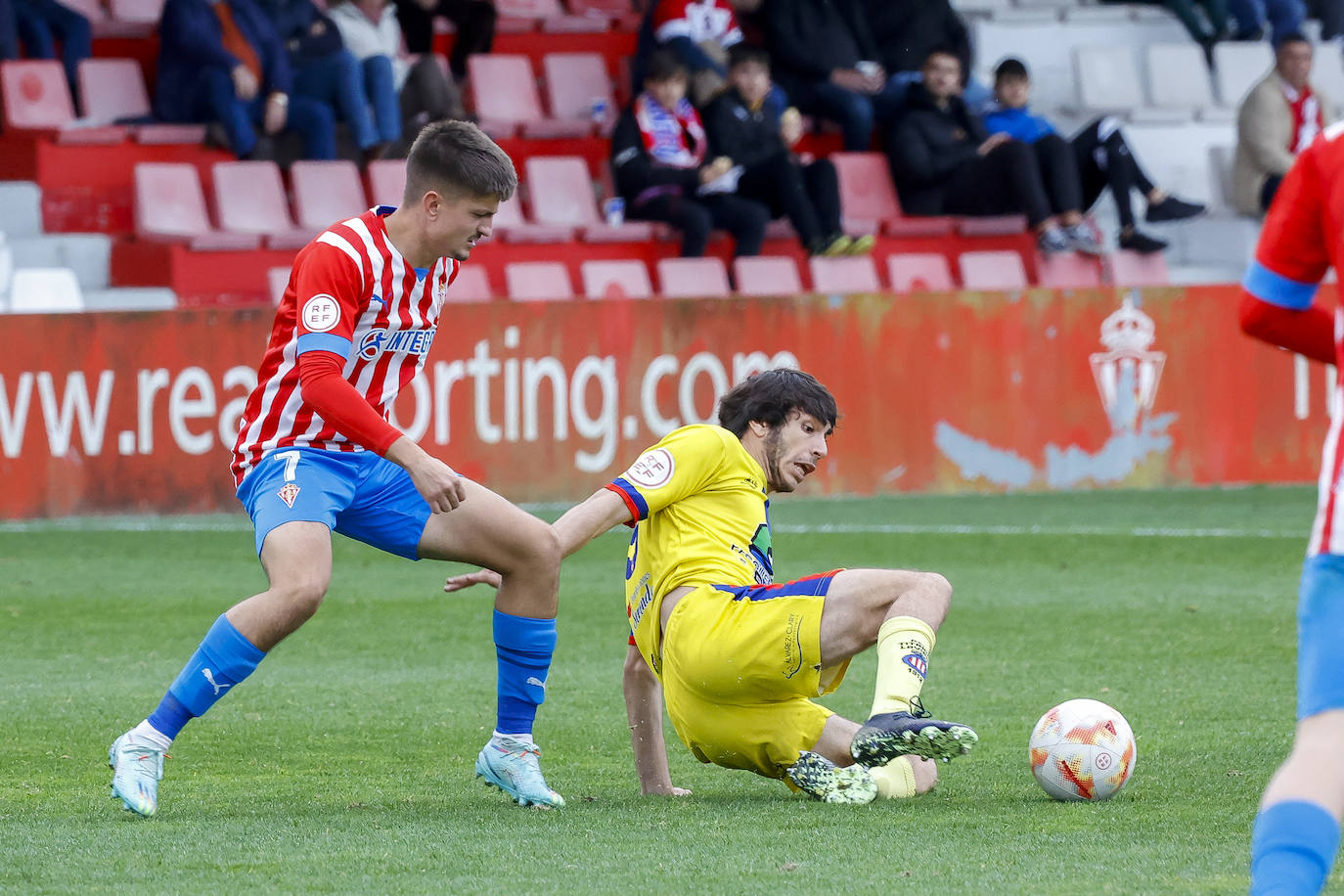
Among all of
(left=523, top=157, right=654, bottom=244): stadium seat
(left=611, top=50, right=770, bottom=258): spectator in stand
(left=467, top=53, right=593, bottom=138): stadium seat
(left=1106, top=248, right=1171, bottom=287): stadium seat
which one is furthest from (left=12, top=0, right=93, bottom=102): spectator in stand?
(left=1106, top=248, right=1171, bottom=287): stadium seat

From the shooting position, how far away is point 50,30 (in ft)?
44.7

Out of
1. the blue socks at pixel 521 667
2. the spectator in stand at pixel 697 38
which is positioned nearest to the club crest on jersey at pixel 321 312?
the blue socks at pixel 521 667

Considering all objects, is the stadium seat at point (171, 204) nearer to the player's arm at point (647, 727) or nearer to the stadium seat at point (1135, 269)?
the stadium seat at point (1135, 269)

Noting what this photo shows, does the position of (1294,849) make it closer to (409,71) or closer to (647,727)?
(647,727)

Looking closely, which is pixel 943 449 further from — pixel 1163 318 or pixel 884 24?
pixel 884 24

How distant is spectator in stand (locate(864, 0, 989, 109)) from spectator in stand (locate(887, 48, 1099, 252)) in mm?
856

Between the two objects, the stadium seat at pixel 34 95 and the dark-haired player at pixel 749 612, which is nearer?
the dark-haired player at pixel 749 612

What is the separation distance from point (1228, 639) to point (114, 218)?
8499 mm

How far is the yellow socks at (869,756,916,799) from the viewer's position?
457 cm

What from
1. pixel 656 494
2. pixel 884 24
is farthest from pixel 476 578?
pixel 884 24

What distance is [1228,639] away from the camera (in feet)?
23.7

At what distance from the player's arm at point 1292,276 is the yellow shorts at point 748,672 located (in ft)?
5.34

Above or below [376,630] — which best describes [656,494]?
above

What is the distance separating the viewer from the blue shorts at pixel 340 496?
458cm
